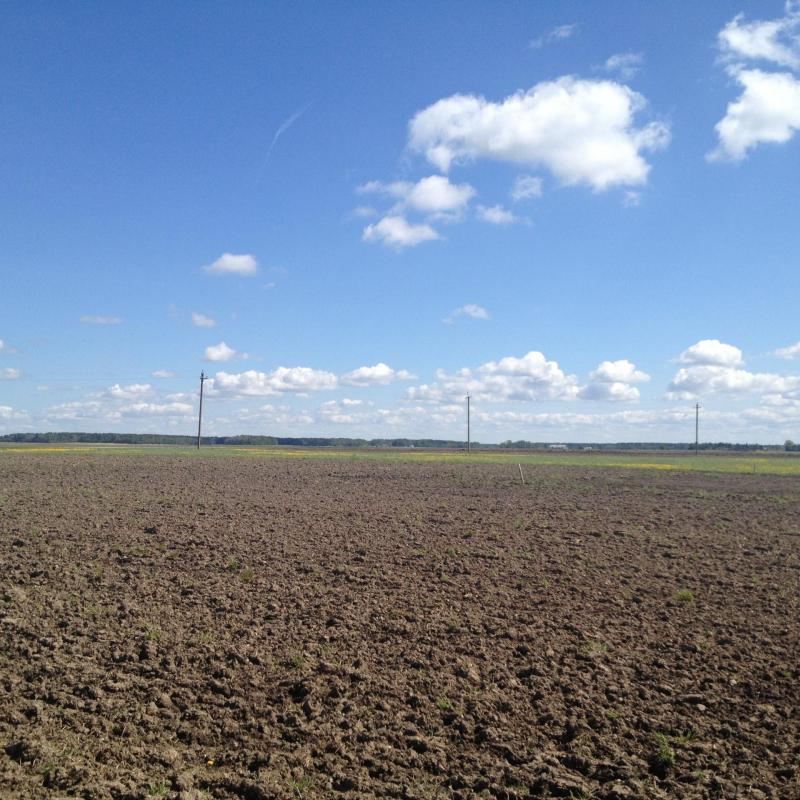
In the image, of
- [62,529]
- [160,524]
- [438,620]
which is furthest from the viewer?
[160,524]

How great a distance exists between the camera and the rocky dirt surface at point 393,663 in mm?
6852

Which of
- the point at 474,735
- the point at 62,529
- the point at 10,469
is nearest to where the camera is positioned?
the point at 474,735

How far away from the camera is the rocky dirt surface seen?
22.5ft

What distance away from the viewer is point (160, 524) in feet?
68.9

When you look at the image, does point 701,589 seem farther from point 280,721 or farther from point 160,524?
point 160,524

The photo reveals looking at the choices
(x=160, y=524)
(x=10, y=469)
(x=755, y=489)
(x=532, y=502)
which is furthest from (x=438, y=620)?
(x=10, y=469)

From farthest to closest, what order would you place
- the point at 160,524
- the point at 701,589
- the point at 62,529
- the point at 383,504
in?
the point at 383,504 → the point at 160,524 → the point at 62,529 → the point at 701,589

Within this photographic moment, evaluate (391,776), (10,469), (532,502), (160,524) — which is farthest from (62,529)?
(10,469)

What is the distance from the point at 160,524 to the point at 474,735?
50.9ft

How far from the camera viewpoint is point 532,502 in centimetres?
3023

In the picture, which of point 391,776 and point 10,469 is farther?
point 10,469

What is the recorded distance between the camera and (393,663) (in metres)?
9.69

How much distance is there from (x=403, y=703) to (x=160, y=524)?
47.5 feet

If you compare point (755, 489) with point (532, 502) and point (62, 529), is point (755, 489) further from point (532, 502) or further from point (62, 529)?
point (62, 529)
